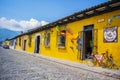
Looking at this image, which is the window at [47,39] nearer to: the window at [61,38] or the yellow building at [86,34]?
the yellow building at [86,34]

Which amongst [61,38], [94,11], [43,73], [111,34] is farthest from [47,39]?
[43,73]

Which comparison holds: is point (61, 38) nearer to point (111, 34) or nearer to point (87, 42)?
point (87, 42)

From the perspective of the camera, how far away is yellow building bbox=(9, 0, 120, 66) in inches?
438

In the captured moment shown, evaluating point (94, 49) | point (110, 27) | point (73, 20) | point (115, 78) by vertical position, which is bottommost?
point (115, 78)

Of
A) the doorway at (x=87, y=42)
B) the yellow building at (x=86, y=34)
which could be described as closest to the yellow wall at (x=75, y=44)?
the yellow building at (x=86, y=34)

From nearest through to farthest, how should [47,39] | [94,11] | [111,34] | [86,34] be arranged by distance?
[111,34] < [94,11] < [86,34] < [47,39]

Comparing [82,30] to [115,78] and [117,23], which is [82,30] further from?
[115,78]

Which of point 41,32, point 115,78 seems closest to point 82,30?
point 115,78

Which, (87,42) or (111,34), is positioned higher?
(111,34)

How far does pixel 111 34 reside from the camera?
11289 millimetres

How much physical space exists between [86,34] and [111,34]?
3503mm

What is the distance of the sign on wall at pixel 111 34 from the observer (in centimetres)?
1104

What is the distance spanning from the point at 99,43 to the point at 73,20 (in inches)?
169

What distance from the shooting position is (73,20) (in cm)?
1583
